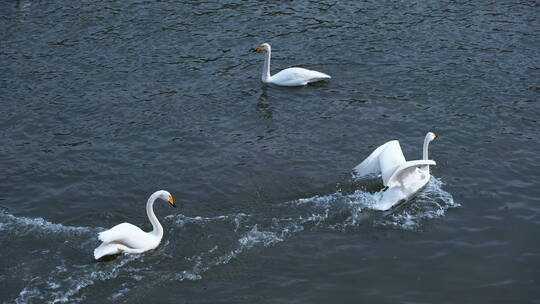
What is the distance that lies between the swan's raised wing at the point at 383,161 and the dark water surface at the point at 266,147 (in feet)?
1.18

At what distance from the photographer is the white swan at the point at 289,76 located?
769 inches

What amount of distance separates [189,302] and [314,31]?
12751 millimetres

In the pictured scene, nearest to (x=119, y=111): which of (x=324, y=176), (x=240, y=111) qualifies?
(x=240, y=111)

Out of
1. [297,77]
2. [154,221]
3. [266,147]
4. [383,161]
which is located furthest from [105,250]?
[297,77]

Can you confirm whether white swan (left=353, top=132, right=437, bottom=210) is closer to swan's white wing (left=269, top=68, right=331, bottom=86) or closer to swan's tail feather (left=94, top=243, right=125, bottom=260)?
swan's white wing (left=269, top=68, right=331, bottom=86)

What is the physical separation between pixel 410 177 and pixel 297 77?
5863 mm

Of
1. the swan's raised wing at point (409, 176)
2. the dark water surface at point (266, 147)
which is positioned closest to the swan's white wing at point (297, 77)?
the dark water surface at point (266, 147)

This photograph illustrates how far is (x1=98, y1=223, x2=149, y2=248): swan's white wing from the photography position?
493 inches

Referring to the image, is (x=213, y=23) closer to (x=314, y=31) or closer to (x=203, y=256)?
(x=314, y=31)

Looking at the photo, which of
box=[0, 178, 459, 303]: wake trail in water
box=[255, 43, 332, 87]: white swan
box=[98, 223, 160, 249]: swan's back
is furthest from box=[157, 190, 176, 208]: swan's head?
box=[255, 43, 332, 87]: white swan

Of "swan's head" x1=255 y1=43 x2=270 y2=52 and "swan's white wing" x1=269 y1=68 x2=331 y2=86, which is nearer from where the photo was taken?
"swan's white wing" x1=269 y1=68 x2=331 y2=86

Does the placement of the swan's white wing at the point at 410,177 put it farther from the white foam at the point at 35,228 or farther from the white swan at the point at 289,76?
the white foam at the point at 35,228

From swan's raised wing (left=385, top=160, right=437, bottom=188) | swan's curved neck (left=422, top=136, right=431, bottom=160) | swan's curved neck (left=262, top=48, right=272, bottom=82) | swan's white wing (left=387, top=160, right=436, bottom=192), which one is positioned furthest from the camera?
swan's curved neck (left=262, top=48, right=272, bottom=82)

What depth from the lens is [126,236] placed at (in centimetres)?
1273
